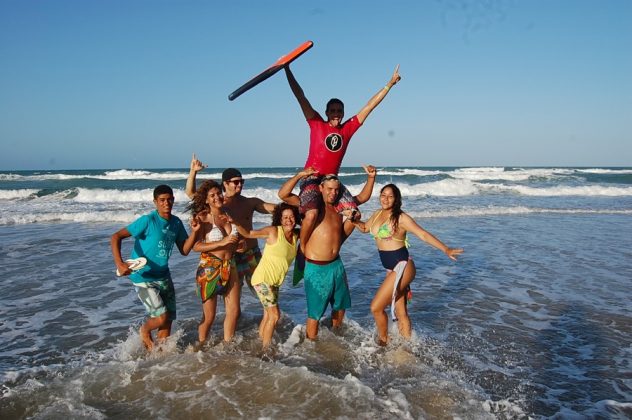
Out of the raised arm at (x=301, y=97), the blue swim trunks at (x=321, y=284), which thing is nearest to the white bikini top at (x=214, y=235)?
the blue swim trunks at (x=321, y=284)

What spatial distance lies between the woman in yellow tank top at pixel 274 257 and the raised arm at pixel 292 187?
100 millimetres

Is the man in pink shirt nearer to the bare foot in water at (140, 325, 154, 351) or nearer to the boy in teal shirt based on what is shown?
the boy in teal shirt

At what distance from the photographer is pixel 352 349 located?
18.4 ft

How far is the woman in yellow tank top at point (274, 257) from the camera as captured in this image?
5.44 m

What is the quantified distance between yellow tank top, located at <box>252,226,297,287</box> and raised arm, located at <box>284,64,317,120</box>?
4.88ft

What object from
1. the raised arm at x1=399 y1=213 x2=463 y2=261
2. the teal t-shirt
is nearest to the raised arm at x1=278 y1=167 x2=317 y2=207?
the raised arm at x1=399 y1=213 x2=463 y2=261

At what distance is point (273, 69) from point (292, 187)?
1459 millimetres

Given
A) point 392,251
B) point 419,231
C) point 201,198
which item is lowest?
point 392,251

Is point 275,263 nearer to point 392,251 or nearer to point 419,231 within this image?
point 392,251

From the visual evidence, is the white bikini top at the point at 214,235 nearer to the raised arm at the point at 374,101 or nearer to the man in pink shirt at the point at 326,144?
the man in pink shirt at the point at 326,144

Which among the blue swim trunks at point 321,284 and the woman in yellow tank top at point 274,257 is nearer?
the woman in yellow tank top at point 274,257

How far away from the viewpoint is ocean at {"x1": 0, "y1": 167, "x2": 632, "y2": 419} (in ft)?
14.1

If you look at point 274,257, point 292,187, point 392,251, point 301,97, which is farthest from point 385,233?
point 301,97

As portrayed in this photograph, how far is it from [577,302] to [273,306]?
5.23m
